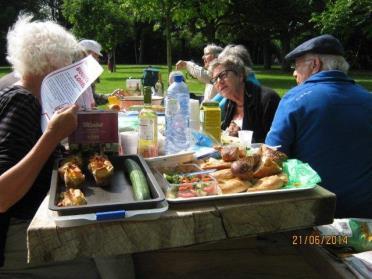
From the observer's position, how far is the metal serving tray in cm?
142

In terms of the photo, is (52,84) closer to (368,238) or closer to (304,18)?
(368,238)

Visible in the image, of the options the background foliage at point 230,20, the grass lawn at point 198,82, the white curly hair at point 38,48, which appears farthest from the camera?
the background foliage at point 230,20

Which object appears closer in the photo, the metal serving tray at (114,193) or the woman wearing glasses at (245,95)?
the metal serving tray at (114,193)

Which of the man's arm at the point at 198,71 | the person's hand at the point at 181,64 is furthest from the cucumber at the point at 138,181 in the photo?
the person's hand at the point at 181,64

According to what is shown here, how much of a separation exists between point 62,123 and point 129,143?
631 millimetres

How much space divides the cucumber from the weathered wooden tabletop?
10 centimetres

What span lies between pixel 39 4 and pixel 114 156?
177 ft

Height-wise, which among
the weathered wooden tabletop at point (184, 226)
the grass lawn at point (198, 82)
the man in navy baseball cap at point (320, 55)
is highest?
the man in navy baseball cap at point (320, 55)

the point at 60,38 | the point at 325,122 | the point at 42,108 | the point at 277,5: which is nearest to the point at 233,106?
the point at 325,122

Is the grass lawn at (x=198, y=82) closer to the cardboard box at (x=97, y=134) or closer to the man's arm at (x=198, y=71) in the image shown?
the man's arm at (x=198, y=71)

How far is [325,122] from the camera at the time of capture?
240 centimetres

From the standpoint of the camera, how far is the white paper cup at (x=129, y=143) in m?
2.39

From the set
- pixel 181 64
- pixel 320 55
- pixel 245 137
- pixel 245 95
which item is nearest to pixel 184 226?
pixel 245 137
